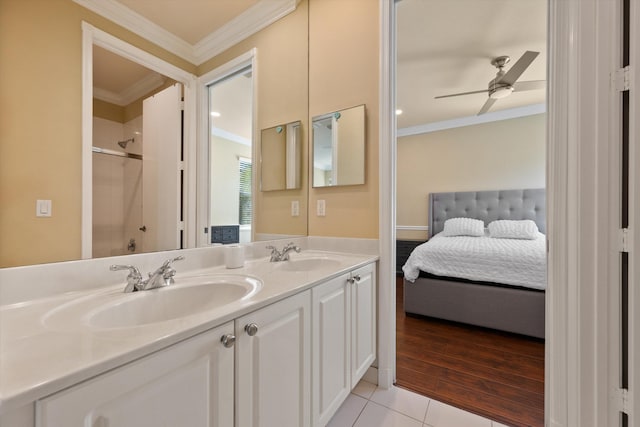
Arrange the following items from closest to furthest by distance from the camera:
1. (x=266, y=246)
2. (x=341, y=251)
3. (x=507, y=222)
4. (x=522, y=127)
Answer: (x=266, y=246) → (x=341, y=251) → (x=507, y=222) → (x=522, y=127)

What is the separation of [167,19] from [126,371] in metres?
1.33

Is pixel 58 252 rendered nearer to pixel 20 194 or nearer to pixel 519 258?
pixel 20 194

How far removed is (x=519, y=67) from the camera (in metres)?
2.43

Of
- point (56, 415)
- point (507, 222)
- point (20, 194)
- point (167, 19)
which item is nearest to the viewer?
point (56, 415)

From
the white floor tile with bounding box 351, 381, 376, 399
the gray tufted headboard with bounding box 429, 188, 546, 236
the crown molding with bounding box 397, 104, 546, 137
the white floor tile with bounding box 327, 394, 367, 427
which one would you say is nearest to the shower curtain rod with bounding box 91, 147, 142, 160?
the white floor tile with bounding box 327, 394, 367, 427

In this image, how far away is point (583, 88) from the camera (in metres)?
1.02

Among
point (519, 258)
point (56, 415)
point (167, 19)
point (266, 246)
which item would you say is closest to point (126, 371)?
point (56, 415)

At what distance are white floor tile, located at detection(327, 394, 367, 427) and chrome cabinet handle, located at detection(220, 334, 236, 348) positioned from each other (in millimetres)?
Result: 1004

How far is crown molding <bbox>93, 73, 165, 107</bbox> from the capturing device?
3.03 ft

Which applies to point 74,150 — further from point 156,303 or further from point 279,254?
point 279,254

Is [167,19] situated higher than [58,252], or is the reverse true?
[167,19]

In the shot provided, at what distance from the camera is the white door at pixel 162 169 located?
105 cm

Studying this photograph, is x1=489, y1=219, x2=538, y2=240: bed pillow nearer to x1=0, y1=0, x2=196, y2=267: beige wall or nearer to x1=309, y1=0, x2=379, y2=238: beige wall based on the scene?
x1=309, y1=0, x2=379, y2=238: beige wall

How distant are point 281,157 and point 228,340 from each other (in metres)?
1.40
